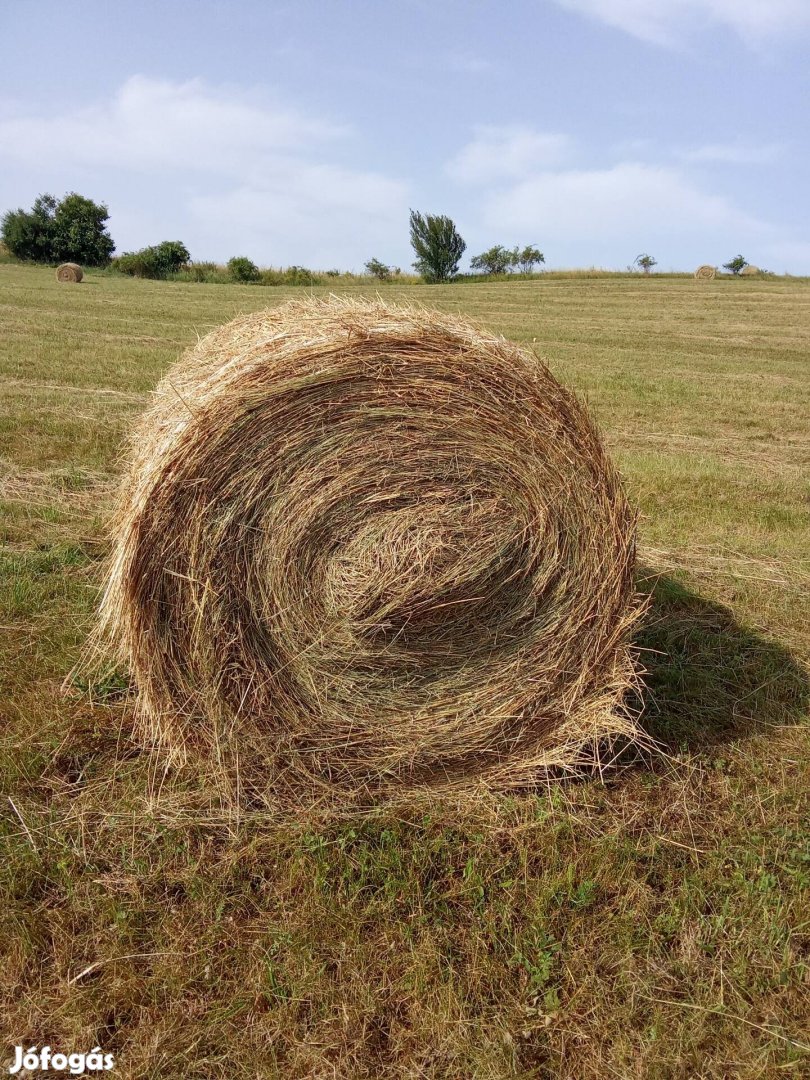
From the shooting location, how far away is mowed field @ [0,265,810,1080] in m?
2.29

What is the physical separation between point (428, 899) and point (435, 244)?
5442cm

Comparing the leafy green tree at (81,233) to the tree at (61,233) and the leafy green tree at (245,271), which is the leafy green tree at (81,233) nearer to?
the tree at (61,233)

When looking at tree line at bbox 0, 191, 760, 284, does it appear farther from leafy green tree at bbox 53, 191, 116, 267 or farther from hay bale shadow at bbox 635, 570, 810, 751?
hay bale shadow at bbox 635, 570, 810, 751

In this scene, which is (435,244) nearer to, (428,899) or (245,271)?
(245,271)

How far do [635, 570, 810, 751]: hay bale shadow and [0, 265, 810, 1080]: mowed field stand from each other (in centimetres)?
2

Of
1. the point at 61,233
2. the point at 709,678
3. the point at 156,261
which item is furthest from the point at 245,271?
the point at 709,678

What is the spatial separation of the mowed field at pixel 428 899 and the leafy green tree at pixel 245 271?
127 ft

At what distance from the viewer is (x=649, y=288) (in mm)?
36812

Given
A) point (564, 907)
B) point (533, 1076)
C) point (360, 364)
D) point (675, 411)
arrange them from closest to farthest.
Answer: point (533, 1076) → point (564, 907) → point (360, 364) → point (675, 411)

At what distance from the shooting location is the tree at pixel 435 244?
53.3 metres

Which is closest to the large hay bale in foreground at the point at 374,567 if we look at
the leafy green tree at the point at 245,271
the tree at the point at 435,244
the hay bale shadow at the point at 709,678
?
the hay bale shadow at the point at 709,678

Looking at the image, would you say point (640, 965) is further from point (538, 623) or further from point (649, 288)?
point (649, 288)

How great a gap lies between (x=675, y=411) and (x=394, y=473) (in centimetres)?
861

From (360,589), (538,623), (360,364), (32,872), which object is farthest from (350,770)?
(360,364)
